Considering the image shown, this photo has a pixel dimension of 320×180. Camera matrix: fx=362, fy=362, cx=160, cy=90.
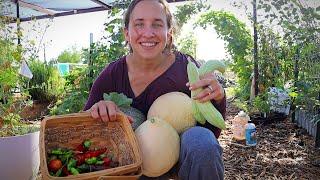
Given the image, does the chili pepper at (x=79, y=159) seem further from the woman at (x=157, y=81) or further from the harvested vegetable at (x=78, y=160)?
the woman at (x=157, y=81)

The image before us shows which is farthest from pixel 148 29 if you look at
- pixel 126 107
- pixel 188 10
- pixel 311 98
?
pixel 188 10

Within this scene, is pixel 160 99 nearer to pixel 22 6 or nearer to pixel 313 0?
pixel 313 0

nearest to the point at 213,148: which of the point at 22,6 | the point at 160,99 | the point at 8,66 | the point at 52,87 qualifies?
the point at 160,99

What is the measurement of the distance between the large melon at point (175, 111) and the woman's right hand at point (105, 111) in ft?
0.74

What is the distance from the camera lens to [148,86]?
1900 millimetres

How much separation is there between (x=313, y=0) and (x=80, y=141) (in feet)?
9.46

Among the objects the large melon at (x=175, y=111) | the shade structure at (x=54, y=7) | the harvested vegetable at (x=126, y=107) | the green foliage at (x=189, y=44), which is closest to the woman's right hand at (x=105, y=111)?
the harvested vegetable at (x=126, y=107)

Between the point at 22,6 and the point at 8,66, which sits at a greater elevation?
the point at 22,6

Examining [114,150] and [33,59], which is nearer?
[114,150]

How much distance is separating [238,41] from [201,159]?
17.0ft

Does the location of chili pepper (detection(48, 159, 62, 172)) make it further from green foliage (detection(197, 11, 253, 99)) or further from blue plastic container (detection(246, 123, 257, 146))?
green foliage (detection(197, 11, 253, 99))

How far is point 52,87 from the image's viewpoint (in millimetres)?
6242

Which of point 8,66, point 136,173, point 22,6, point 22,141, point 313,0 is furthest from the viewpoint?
point 22,6

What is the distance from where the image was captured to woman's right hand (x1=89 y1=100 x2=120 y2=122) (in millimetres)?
1565
